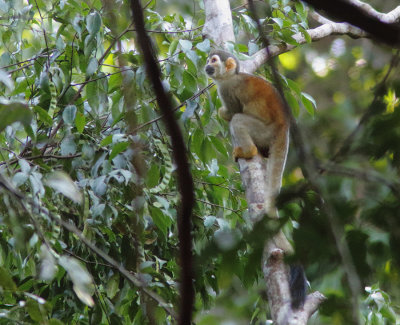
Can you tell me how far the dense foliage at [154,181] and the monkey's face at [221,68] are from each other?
276mm

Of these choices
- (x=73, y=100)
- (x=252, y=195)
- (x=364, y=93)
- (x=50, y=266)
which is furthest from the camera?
(x=73, y=100)

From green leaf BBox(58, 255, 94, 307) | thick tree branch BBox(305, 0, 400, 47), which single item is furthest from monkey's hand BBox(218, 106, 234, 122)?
thick tree branch BBox(305, 0, 400, 47)

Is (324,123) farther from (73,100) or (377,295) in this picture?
(73,100)

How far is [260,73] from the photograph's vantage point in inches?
156

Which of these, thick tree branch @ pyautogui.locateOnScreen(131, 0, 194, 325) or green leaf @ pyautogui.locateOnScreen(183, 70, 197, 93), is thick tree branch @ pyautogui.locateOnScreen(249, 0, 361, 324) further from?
green leaf @ pyautogui.locateOnScreen(183, 70, 197, 93)

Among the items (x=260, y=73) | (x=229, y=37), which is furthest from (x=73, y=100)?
(x=260, y=73)

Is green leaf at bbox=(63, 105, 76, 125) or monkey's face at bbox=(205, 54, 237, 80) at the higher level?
green leaf at bbox=(63, 105, 76, 125)

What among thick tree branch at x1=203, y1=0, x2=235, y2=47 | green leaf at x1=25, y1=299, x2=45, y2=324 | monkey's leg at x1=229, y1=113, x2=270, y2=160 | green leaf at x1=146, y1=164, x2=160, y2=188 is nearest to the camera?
green leaf at x1=25, y1=299, x2=45, y2=324

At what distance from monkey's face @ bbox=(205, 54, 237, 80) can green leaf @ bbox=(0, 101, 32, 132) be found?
2527mm

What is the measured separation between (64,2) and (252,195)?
159 cm

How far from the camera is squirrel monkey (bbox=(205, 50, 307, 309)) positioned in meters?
3.17

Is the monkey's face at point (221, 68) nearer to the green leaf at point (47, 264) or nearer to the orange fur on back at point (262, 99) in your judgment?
the orange fur on back at point (262, 99)

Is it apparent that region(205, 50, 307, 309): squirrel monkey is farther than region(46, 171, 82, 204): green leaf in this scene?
Yes

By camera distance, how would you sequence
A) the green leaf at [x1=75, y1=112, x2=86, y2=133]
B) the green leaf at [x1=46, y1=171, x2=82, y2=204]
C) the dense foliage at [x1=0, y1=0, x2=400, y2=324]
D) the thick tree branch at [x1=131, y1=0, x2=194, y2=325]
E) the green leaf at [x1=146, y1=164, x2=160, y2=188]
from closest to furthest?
the thick tree branch at [x1=131, y1=0, x2=194, y2=325], the dense foliage at [x1=0, y1=0, x2=400, y2=324], the green leaf at [x1=46, y1=171, x2=82, y2=204], the green leaf at [x1=146, y1=164, x2=160, y2=188], the green leaf at [x1=75, y1=112, x2=86, y2=133]
